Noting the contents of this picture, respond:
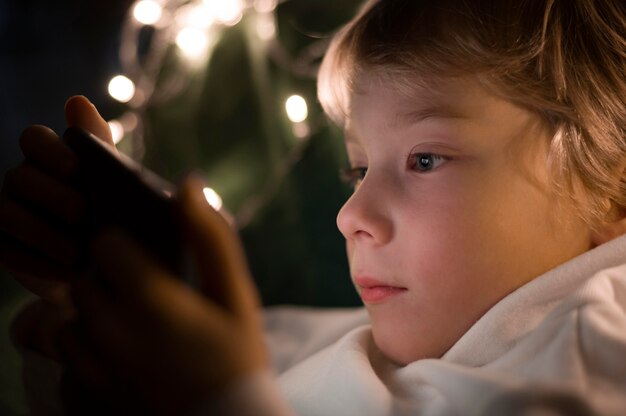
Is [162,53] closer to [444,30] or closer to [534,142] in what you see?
[444,30]

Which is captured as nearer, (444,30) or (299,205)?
(444,30)

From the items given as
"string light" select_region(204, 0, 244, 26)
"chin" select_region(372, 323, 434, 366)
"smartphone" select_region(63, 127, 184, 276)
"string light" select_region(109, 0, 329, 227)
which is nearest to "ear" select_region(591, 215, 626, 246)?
"chin" select_region(372, 323, 434, 366)

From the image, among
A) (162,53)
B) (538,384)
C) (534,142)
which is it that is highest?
(162,53)

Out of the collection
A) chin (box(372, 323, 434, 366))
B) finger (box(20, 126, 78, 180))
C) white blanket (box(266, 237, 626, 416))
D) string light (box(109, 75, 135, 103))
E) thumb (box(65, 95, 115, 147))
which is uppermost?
string light (box(109, 75, 135, 103))

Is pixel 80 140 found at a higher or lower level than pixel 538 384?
higher

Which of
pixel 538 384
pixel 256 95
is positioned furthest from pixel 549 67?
pixel 256 95

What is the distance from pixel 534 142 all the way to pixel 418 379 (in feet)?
1.19

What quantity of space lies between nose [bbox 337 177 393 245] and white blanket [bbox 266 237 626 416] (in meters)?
0.18

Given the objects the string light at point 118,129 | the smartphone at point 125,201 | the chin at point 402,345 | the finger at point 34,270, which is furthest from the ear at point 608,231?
the string light at point 118,129

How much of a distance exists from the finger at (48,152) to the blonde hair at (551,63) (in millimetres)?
464

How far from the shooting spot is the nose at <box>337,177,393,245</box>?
2.93 feet

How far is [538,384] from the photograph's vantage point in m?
0.67

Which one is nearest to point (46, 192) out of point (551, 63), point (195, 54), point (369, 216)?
point (369, 216)

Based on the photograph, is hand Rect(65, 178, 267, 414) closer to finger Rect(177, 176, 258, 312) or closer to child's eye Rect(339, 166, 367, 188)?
finger Rect(177, 176, 258, 312)
